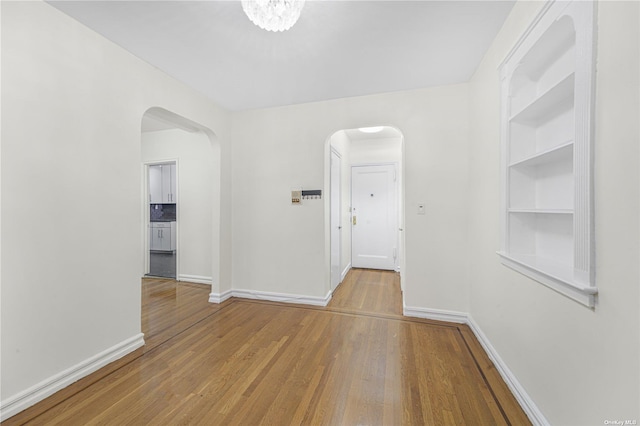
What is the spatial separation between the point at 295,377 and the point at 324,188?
202 centimetres

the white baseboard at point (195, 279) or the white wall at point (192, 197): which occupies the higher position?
the white wall at point (192, 197)

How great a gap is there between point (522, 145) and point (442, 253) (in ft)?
4.52

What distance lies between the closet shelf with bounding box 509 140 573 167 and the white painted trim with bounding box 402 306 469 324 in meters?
1.72

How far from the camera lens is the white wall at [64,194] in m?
1.51

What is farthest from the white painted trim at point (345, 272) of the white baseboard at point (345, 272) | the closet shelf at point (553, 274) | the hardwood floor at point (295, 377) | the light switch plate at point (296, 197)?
the closet shelf at point (553, 274)

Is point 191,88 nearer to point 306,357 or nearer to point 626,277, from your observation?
point 306,357

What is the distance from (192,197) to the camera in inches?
167

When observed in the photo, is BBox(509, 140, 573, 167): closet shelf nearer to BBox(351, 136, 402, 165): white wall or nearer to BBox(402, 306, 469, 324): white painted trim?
BBox(402, 306, 469, 324): white painted trim

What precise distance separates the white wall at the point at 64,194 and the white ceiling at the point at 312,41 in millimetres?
309

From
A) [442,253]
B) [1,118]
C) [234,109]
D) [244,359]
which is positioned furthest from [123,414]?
[234,109]

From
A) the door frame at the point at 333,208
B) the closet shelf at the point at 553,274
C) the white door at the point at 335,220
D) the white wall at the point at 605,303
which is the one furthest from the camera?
the white door at the point at 335,220

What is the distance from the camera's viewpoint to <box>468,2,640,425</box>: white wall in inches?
33.9

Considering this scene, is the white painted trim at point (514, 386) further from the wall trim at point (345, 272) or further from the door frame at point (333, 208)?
the wall trim at point (345, 272)

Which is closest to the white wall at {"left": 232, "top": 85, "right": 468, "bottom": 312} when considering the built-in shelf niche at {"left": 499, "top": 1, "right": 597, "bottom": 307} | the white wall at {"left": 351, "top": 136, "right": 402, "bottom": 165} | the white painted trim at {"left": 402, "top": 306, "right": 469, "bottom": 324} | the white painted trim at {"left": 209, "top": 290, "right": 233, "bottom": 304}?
the white painted trim at {"left": 402, "top": 306, "right": 469, "bottom": 324}
